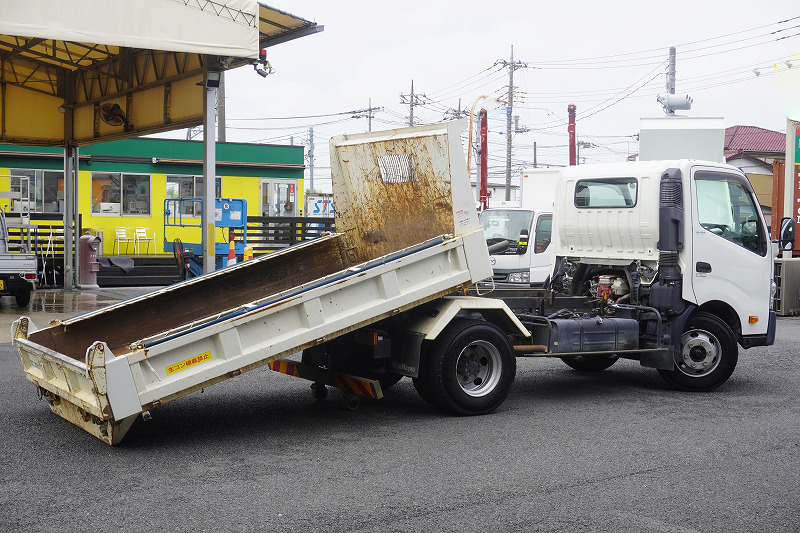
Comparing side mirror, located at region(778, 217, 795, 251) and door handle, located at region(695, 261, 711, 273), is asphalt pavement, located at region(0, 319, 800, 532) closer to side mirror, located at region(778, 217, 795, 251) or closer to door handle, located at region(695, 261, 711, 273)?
door handle, located at region(695, 261, 711, 273)

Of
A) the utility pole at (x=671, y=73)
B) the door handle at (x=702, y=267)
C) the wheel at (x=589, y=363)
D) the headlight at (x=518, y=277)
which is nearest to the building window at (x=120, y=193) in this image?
the headlight at (x=518, y=277)

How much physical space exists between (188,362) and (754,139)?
56.1 metres

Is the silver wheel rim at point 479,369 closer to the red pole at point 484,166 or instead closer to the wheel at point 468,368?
the wheel at point 468,368

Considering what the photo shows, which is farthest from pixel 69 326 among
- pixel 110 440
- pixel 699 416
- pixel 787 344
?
pixel 787 344

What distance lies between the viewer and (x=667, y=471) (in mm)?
6266

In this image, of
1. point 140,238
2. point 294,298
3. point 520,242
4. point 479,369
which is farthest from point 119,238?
point 294,298

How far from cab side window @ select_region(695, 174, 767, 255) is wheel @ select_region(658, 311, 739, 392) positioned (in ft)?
3.02

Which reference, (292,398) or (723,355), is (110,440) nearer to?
(292,398)

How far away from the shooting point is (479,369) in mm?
8000

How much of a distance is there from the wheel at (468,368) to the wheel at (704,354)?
7.79 ft

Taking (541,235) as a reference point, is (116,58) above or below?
above

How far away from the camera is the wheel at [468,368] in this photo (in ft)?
25.0

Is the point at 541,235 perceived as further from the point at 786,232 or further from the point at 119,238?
the point at 119,238

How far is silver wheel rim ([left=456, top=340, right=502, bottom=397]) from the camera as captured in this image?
789 centimetres
